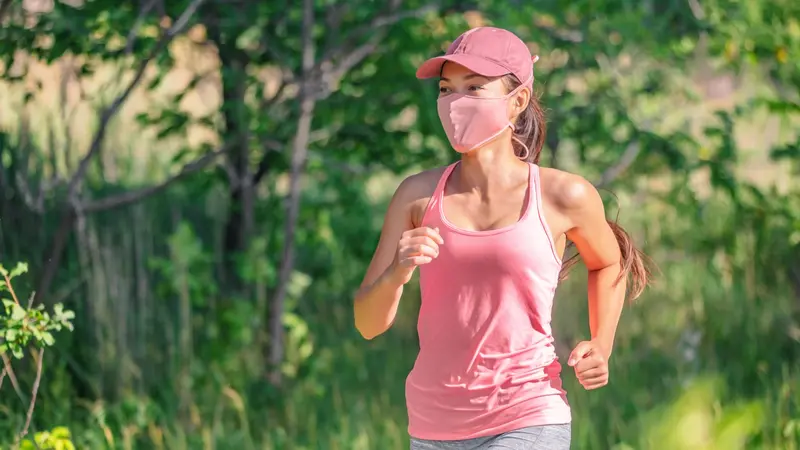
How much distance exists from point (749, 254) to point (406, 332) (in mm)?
2187

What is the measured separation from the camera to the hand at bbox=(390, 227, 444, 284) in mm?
2426

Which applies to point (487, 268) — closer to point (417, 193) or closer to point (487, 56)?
point (417, 193)

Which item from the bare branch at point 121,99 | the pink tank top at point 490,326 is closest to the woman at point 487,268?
the pink tank top at point 490,326

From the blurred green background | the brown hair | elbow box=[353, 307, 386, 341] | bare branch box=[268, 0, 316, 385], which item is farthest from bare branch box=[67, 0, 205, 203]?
elbow box=[353, 307, 386, 341]

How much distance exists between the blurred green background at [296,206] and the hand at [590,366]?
1.87m

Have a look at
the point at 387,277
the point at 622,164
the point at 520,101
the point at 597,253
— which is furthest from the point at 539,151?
the point at 622,164

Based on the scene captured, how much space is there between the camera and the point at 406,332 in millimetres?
6965

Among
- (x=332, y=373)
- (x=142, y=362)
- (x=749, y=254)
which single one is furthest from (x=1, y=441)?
(x=749, y=254)

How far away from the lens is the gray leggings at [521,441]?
2.61m

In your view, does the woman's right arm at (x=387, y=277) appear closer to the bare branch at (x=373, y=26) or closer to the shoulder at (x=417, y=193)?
the shoulder at (x=417, y=193)

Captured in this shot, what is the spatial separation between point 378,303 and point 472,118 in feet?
1.54

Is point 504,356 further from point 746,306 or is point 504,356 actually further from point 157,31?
point 746,306

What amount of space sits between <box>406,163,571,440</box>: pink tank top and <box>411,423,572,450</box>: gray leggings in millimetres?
18

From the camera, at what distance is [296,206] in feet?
17.0
